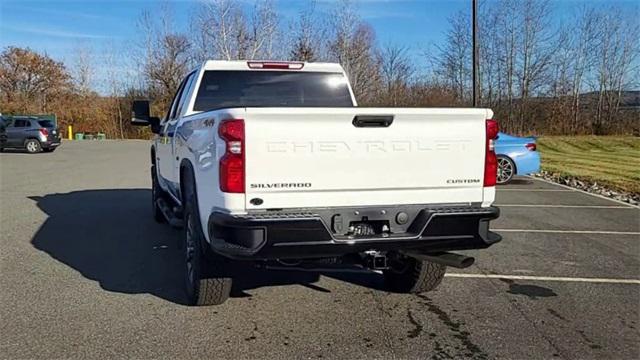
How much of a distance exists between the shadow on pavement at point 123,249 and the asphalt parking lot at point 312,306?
0.03m

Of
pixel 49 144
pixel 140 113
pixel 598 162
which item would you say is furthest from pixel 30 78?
pixel 140 113

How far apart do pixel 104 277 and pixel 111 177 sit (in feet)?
35.4

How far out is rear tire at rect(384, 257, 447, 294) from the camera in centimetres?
506

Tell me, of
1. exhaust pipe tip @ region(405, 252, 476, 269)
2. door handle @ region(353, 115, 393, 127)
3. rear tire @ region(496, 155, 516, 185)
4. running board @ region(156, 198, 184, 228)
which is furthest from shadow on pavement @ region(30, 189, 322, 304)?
rear tire @ region(496, 155, 516, 185)

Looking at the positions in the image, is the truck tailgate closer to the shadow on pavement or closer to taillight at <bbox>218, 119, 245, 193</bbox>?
taillight at <bbox>218, 119, 245, 193</bbox>

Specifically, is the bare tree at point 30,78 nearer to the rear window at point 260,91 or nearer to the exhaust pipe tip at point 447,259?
the rear window at point 260,91

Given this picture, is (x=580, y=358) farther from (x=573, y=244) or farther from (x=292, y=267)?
(x=573, y=244)

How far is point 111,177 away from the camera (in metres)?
15.8

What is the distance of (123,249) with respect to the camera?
6.88m

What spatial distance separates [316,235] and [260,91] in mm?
2688

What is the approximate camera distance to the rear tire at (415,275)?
5.06 meters

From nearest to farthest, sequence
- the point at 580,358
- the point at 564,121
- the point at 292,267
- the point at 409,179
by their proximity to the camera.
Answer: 1. the point at 580,358
2. the point at 409,179
3. the point at 292,267
4. the point at 564,121

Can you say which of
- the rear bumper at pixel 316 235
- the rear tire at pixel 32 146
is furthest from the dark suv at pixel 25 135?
the rear bumper at pixel 316 235

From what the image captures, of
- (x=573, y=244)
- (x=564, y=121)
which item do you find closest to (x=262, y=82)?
(x=573, y=244)
